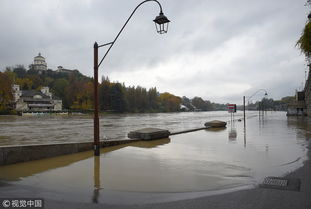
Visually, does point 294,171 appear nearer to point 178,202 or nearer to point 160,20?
point 178,202

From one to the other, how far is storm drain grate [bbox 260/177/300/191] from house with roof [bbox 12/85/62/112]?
10185 centimetres

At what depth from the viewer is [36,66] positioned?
165875mm

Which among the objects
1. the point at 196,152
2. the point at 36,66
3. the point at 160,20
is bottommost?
the point at 196,152

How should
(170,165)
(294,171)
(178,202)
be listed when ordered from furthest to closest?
1. (170,165)
2. (294,171)
3. (178,202)

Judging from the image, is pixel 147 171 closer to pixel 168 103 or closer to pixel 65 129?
pixel 65 129

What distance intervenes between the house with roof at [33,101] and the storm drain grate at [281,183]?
10185 cm

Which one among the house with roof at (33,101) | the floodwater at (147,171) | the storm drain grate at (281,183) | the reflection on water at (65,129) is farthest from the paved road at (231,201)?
the house with roof at (33,101)

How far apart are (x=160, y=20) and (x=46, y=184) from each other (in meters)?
6.61

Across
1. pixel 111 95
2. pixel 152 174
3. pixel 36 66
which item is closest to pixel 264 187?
pixel 152 174

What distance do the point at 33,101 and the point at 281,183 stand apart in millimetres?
106650

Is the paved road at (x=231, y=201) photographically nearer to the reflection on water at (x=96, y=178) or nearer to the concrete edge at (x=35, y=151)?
the reflection on water at (x=96, y=178)

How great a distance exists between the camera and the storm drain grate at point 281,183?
5.41 m

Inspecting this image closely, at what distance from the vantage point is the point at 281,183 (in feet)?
18.7

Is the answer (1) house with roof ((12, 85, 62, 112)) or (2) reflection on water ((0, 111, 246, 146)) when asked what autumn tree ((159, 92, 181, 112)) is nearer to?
(1) house with roof ((12, 85, 62, 112))
